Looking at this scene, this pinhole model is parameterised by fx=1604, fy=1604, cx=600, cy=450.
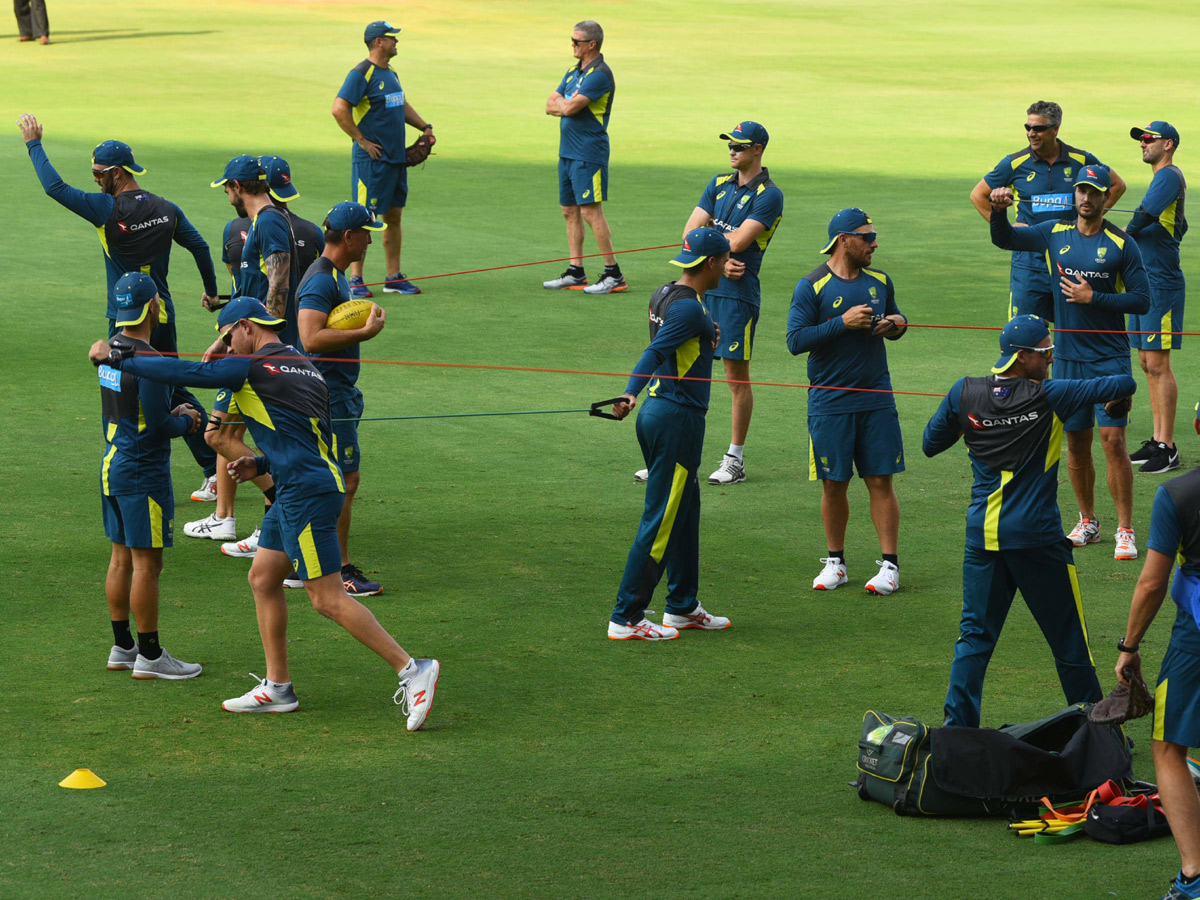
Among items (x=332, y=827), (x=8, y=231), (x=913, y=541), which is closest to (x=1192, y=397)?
(x=913, y=541)

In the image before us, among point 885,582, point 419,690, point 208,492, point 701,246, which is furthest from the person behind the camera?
point 208,492

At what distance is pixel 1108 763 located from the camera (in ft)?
19.8

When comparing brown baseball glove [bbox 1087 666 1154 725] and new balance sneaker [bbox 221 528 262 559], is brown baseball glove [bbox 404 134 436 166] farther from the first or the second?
brown baseball glove [bbox 1087 666 1154 725]

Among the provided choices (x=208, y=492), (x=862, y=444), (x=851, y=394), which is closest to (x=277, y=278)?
(x=208, y=492)

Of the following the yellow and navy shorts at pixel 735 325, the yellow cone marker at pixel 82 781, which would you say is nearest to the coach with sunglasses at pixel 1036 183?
the yellow and navy shorts at pixel 735 325

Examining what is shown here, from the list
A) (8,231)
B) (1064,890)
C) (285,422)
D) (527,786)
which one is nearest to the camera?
(1064,890)

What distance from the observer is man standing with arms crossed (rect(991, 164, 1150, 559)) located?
30.4 ft

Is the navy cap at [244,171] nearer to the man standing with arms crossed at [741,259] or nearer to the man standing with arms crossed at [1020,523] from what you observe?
the man standing with arms crossed at [741,259]

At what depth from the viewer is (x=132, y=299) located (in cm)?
733

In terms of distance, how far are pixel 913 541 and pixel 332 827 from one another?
483 centimetres

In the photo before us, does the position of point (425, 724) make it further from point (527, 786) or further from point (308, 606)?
point (308, 606)

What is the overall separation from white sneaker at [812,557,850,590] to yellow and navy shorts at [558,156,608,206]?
7641 mm

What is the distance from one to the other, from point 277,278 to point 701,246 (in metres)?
2.78

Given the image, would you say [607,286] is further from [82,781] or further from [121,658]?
[82,781]
